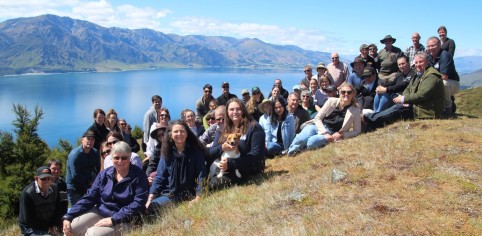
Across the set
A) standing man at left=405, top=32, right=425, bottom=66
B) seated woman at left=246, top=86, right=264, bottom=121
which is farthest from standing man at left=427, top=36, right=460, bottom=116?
seated woman at left=246, top=86, right=264, bottom=121

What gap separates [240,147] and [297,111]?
3136 millimetres

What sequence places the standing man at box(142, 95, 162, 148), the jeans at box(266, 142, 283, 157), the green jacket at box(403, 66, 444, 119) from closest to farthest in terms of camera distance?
1. the green jacket at box(403, 66, 444, 119)
2. the jeans at box(266, 142, 283, 157)
3. the standing man at box(142, 95, 162, 148)

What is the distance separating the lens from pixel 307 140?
822 cm

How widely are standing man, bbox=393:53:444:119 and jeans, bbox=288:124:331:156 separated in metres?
2.10

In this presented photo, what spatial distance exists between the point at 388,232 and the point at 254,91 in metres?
7.23

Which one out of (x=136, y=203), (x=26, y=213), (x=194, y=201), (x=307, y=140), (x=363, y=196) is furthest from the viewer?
(x=307, y=140)

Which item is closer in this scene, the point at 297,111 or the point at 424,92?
the point at 424,92

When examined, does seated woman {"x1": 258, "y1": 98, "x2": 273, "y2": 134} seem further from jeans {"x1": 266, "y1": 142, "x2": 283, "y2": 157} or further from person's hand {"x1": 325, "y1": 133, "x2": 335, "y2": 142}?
person's hand {"x1": 325, "y1": 133, "x2": 335, "y2": 142}

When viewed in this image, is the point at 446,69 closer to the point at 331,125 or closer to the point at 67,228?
the point at 331,125

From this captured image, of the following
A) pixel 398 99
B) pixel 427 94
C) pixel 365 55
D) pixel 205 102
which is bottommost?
pixel 205 102

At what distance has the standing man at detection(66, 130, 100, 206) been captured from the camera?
25.3 feet

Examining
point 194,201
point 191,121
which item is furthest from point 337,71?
point 194,201

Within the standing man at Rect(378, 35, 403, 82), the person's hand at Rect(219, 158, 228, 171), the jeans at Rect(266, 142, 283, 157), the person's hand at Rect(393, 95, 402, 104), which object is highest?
the standing man at Rect(378, 35, 403, 82)

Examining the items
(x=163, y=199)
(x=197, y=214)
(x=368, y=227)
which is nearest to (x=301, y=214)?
(x=368, y=227)
